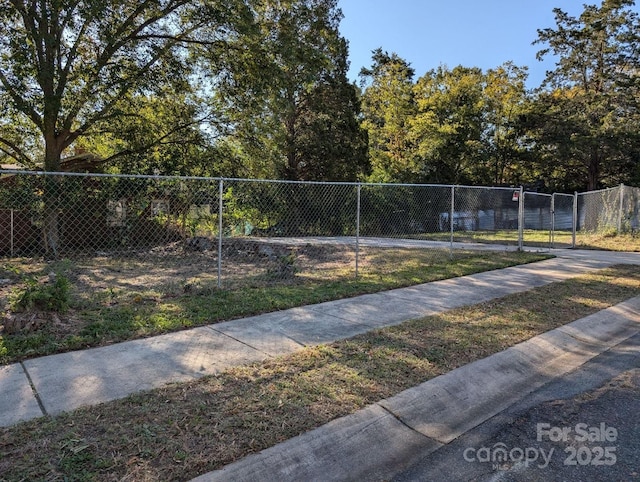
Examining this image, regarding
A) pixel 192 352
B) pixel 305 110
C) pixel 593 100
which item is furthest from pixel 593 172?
pixel 192 352

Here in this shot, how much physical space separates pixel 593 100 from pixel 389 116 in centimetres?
1417

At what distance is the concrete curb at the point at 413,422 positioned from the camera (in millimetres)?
2449

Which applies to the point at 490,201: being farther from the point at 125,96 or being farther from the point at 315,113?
the point at 125,96

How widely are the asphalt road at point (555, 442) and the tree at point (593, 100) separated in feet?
94.8

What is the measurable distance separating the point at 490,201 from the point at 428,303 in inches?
475

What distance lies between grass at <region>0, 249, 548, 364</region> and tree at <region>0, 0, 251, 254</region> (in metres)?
4.02

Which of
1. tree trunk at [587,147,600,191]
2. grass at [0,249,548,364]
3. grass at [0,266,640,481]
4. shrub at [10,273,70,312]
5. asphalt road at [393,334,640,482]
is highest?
tree trunk at [587,147,600,191]

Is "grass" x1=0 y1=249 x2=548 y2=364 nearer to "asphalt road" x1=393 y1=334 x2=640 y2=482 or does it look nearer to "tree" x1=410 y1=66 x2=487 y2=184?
"asphalt road" x1=393 y1=334 x2=640 y2=482

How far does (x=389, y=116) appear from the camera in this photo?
28.2 metres

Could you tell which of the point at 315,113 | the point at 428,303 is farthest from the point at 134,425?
the point at 315,113

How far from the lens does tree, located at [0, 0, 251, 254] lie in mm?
8984

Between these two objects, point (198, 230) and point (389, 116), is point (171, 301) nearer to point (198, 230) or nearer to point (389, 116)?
point (198, 230)

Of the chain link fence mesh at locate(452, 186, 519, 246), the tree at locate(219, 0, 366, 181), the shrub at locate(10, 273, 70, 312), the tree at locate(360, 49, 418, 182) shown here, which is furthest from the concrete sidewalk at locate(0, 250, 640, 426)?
the tree at locate(360, 49, 418, 182)

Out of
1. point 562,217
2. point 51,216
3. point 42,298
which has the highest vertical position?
point 562,217
